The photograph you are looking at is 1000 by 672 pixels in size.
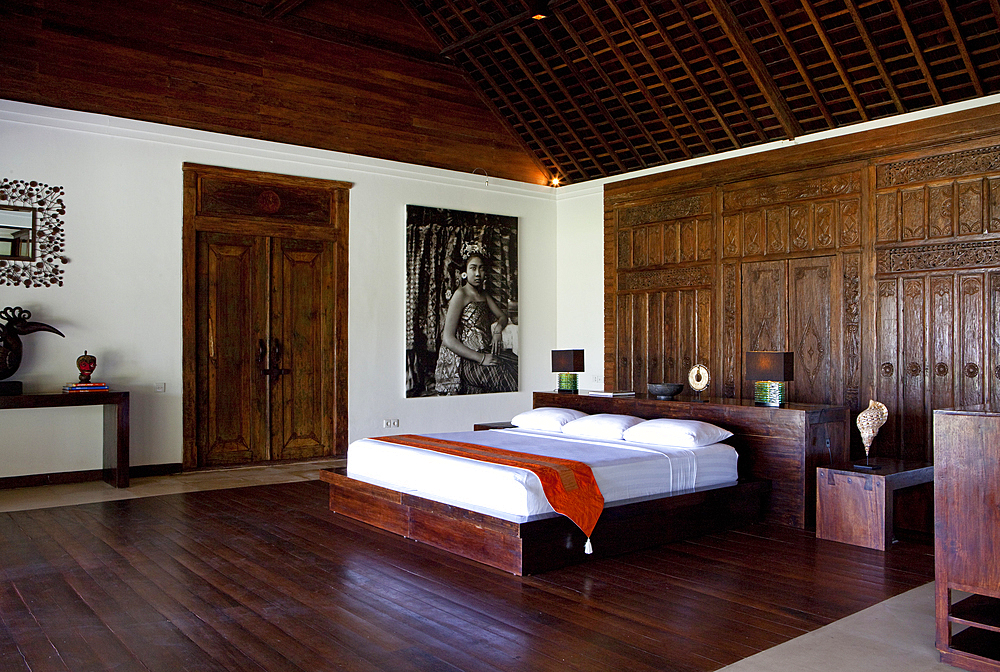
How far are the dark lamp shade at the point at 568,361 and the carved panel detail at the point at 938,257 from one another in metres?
2.44

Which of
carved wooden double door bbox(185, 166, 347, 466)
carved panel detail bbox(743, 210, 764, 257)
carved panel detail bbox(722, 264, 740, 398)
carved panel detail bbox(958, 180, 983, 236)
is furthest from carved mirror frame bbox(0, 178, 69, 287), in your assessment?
carved panel detail bbox(958, 180, 983, 236)

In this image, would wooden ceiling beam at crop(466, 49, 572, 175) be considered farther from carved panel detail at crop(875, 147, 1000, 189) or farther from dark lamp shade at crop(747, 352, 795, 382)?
dark lamp shade at crop(747, 352, 795, 382)

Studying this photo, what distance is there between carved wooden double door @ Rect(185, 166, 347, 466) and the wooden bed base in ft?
7.34

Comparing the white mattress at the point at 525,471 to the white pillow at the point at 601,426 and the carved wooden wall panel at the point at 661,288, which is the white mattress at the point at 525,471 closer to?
the white pillow at the point at 601,426

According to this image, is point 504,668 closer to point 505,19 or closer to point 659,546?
point 659,546

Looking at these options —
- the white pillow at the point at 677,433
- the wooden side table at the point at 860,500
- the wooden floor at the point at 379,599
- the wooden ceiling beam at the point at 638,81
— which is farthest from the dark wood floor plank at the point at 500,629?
the wooden ceiling beam at the point at 638,81

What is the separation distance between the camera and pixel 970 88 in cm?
586

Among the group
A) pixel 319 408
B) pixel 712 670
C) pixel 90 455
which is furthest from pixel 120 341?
pixel 712 670

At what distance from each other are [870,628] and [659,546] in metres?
1.39

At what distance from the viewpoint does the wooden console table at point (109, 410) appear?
571cm

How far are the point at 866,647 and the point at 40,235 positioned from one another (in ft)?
20.1

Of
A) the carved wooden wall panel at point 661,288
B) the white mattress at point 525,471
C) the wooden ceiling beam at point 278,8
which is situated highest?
the wooden ceiling beam at point 278,8

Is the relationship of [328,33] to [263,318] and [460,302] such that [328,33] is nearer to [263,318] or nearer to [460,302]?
[263,318]

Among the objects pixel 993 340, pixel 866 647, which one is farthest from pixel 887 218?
pixel 866 647
